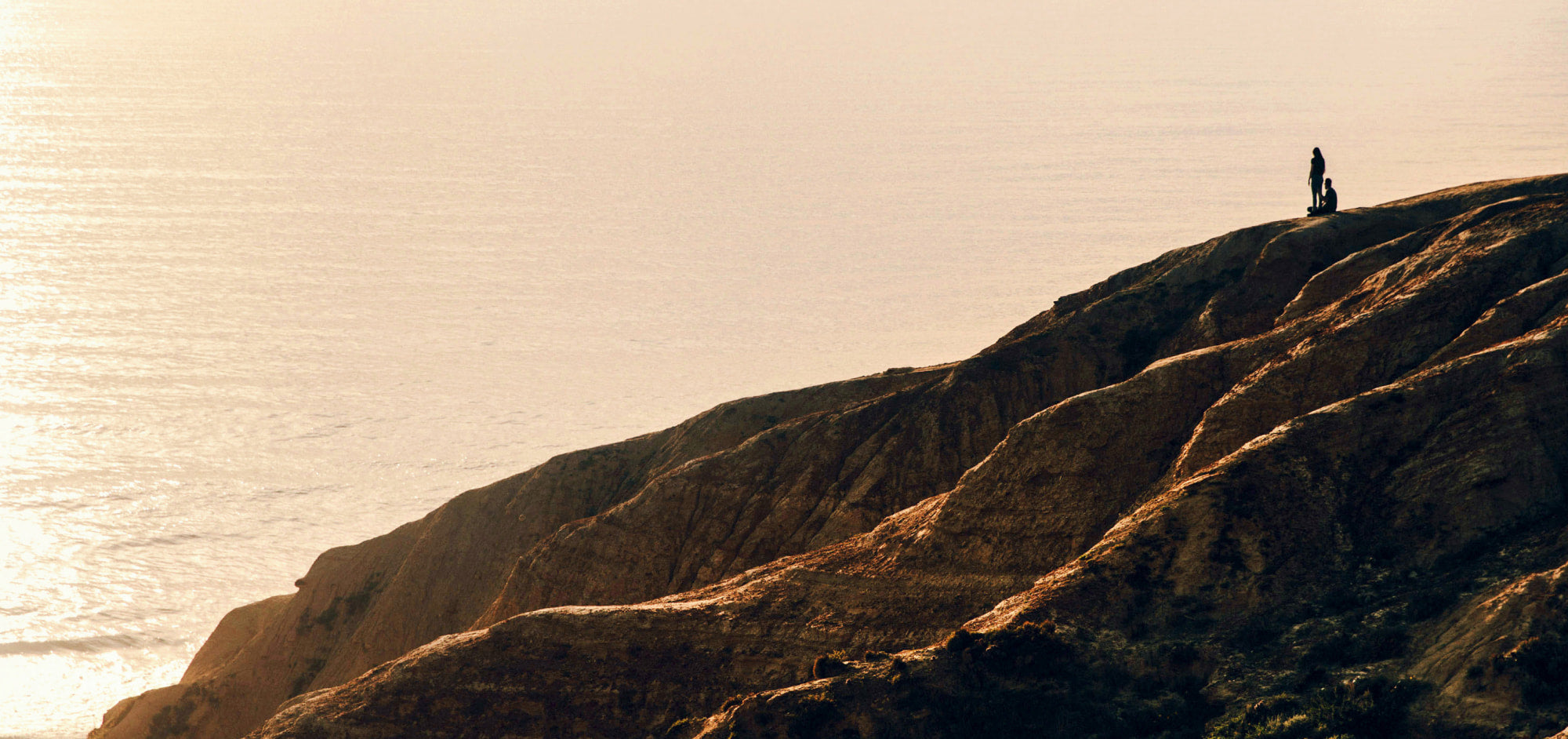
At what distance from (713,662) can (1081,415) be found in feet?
39.5

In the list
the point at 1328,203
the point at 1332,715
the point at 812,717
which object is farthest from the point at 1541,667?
the point at 1328,203

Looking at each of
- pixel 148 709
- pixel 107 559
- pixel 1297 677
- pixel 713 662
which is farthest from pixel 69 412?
pixel 1297 677

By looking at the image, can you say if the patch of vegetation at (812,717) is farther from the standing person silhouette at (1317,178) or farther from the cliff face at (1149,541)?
the standing person silhouette at (1317,178)

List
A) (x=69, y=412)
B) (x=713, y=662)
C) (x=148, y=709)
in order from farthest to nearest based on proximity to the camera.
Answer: (x=69, y=412) → (x=148, y=709) → (x=713, y=662)

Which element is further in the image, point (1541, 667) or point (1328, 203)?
point (1328, 203)

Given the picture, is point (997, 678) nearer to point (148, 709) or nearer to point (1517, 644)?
point (1517, 644)

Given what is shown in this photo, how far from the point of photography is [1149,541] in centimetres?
2884

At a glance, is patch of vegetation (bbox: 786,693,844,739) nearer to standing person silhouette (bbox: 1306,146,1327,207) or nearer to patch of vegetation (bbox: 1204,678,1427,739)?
patch of vegetation (bbox: 1204,678,1427,739)

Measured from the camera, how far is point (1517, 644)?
2248 centimetres

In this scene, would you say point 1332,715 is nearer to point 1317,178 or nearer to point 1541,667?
point 1541,667

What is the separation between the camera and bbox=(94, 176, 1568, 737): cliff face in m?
25.4

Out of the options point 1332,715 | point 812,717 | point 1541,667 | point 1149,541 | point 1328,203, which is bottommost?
point 1332,715

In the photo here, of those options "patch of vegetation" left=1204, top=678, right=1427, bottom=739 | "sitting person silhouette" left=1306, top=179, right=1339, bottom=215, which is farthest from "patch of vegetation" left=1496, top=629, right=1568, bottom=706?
"sitting person silhouette" left=1306, top=179, right=1339, bottom=215

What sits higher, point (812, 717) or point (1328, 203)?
point (1328, 203)
